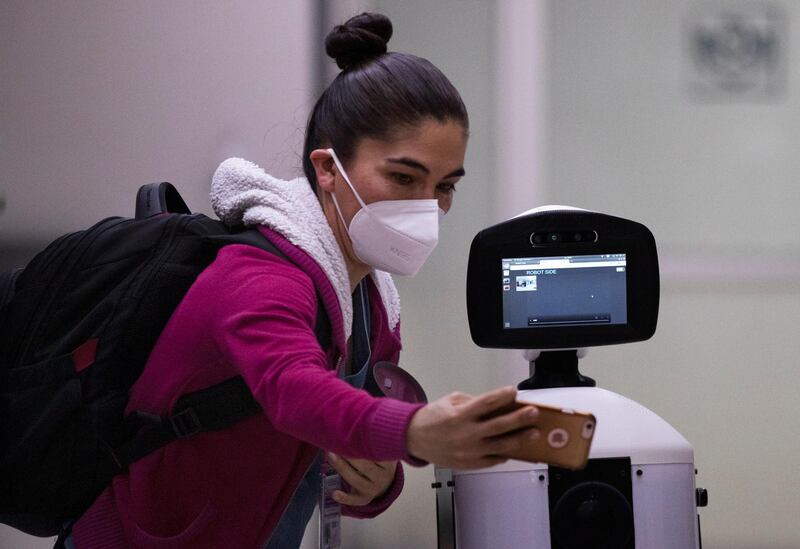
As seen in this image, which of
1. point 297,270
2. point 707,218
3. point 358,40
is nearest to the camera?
point 297,270

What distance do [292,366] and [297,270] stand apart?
21cm

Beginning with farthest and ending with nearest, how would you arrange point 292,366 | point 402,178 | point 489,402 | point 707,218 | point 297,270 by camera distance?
point 707,218
point 402,178
point 297,270
point 292,366
point 489,402

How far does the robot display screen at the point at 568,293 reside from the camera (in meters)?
1.36

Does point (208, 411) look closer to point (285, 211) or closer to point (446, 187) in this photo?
point (285, 211)

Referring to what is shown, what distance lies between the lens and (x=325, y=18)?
232 centimetres

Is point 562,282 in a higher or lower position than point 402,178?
lower

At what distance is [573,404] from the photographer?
1.32m

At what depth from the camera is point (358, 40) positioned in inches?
48.0

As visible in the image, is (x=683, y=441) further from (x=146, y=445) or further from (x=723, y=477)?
(x=723, y=477)

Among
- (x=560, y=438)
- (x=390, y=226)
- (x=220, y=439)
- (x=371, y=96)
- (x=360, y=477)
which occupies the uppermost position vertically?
(x=371, y=96)

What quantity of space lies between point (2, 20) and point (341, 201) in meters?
1.52

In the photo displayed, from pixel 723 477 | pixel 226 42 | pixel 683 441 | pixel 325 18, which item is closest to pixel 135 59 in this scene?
pixel 226 42

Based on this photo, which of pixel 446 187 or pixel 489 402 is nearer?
pixel 489 402

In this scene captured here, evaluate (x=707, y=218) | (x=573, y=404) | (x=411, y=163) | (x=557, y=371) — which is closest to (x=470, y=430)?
(x=411, y=163)
